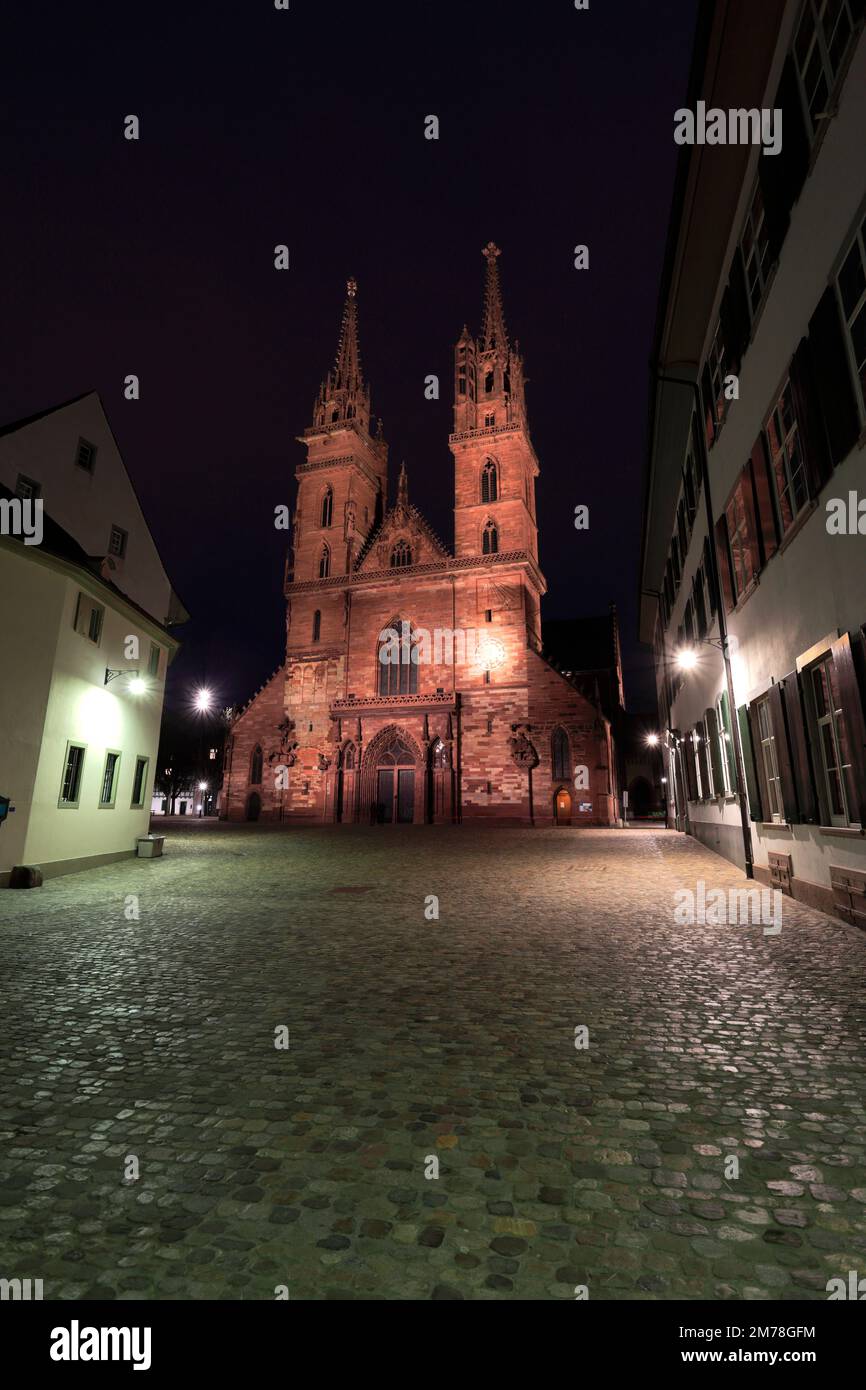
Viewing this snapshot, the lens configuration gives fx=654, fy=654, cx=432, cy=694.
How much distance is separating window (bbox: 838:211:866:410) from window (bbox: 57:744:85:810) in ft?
48.2

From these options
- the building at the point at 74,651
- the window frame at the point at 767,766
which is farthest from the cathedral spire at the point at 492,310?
the window frame at the point at 767,766

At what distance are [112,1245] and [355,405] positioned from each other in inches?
2061

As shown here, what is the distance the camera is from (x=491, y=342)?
154 ft

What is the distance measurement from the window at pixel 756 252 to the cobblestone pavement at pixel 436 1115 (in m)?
8.98

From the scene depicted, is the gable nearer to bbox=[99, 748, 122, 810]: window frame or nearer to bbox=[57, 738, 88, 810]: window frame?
bbox=[99, 748, 122, 810]: window frame

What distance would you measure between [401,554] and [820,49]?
1429 inches

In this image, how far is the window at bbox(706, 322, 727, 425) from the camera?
11977mm

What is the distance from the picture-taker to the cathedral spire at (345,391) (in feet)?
160

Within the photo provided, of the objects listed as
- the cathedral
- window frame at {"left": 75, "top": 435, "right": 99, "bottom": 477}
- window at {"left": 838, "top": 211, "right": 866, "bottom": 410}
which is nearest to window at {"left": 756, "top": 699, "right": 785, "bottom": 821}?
window at {"left": 838, "top": 211, "right": 866, "bottom": 410}

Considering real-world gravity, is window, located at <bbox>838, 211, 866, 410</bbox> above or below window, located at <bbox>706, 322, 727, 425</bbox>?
below

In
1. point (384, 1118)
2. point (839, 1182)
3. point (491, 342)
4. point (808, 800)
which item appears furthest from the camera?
point (491, 342)

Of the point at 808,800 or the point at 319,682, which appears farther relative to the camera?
the point at 319,682
